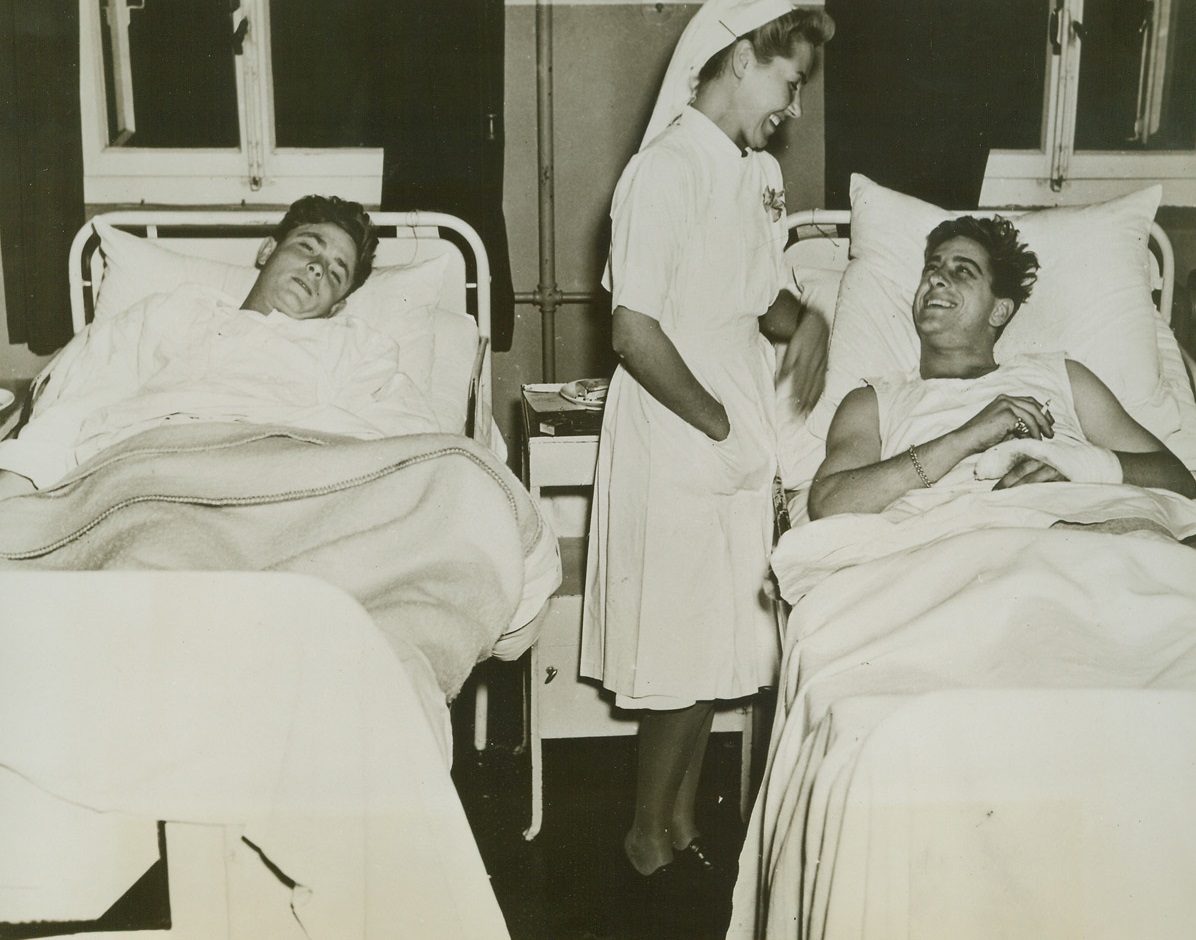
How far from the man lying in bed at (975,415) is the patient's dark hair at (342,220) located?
110 centimetres

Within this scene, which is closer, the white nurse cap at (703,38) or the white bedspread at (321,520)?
the white bedspread at (321,520)

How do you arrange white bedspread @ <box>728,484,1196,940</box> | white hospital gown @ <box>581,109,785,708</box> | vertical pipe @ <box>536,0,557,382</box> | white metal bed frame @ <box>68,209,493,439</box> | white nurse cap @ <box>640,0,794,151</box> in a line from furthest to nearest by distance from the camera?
vertical pipe @ <box>536,0,557,382</box>
white metal bed frame @ <box>68,209,493,439</box>
white hospital gown @ <box>581,109,785,708</box>
white nurse cap @ <box>640,0,794,151</box>
white bedspread @ <box>728,484,1196,940</box>

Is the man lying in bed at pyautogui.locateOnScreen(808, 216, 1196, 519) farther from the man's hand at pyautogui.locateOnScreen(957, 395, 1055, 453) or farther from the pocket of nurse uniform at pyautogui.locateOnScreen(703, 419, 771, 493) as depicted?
the pocket of nurse uniform at pyautogui.locateOnScreen(703, 419, 771, 493)

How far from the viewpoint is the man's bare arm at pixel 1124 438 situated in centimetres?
221

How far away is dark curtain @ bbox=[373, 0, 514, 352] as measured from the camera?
3107mm

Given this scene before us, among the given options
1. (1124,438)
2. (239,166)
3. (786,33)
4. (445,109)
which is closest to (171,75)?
(239,166)

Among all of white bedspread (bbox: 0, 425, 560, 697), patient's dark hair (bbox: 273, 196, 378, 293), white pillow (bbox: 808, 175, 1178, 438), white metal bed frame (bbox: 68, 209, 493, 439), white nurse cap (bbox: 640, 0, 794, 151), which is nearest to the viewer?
white bedspread (bbox: 0, 425, 560, 697)

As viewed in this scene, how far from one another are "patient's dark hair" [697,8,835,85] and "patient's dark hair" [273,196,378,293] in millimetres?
922

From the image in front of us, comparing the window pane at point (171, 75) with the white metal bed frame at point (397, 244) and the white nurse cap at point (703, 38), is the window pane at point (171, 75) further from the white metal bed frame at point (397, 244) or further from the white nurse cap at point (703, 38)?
the white nurse cap at point (703, 38)

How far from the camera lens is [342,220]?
2684mm

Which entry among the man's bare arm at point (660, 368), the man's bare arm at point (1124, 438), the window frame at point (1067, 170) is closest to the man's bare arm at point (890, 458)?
the man's bare arm at point (1124, 438)

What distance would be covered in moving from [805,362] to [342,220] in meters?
1.04

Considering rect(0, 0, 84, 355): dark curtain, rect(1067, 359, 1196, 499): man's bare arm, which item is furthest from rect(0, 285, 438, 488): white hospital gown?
rect(1067, 359, 1196, 499): man's bare arm

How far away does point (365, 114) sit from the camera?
319 centimetres
